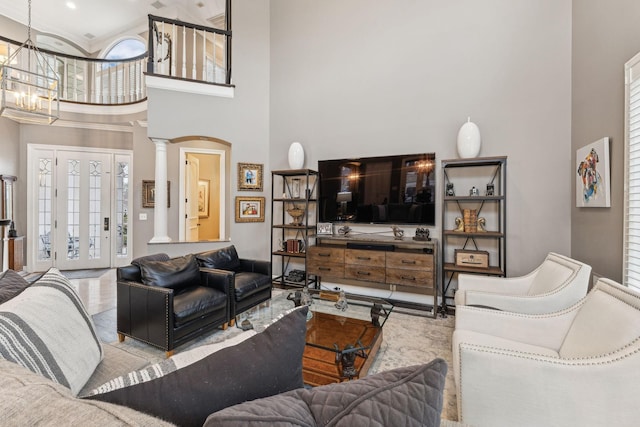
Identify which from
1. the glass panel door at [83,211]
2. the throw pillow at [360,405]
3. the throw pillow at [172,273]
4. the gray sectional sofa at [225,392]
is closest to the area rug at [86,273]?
the glass panel door at [83,211]

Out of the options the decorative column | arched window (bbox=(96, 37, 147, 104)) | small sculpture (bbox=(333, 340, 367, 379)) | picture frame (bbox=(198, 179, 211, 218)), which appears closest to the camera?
small sculpture (bbox=(333, 340, 367, 379))

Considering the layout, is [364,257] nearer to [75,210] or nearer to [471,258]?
[471,258]

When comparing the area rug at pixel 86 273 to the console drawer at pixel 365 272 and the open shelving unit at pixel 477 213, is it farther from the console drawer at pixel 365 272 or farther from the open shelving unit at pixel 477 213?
the open shelving unit at pixel 477 213

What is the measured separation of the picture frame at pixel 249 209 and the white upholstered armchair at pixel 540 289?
10.7 ft

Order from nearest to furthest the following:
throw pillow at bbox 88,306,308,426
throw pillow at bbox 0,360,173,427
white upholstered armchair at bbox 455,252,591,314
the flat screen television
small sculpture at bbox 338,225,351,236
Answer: throw pillow at bbox 0,360,173,427 < throw pillow at bbox 88,306,308,426 < white upholstered armchair at bbox 455,252,591,314 < the flat screen television < small sculpture at bbox 338,225,351,236

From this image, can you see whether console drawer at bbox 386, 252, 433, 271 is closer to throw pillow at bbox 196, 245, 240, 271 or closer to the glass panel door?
throw pillow at bbox 196, 245, 240, 271

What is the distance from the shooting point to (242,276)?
338 cm

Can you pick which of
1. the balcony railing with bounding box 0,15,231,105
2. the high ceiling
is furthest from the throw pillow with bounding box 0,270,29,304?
the high ceiling

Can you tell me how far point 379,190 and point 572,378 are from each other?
2.93 m

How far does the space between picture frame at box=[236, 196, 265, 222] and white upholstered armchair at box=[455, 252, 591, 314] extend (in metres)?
3.27

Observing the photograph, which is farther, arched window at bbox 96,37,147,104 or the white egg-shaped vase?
arched window at bbox 96,37,147,104

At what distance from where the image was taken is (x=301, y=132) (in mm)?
4633

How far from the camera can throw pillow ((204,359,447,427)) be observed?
0.54m

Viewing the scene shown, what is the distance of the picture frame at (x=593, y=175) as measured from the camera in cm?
239
